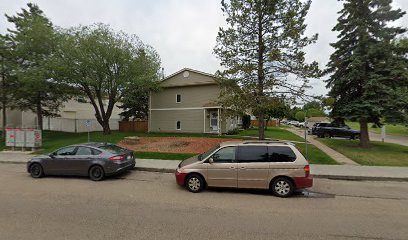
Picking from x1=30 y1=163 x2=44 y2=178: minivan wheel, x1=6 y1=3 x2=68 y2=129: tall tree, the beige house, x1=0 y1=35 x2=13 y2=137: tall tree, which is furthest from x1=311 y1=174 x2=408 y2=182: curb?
x1=0 y1=35 x2=13 y2=137: tall tree

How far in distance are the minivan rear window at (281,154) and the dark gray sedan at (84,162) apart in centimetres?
577

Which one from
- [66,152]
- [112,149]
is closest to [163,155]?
[112,149]

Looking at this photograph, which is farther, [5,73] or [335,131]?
[335,131]

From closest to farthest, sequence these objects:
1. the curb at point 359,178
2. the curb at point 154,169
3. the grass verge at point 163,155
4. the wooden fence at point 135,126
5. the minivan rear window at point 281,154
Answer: the minivan rear window at point 281,154, the curb at point 359,178, the curb at point 154,169, the grass verge at point 163,155, the wooden fence at point 135,126

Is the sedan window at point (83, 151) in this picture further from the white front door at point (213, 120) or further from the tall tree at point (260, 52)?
the white front door at point (213, 120)

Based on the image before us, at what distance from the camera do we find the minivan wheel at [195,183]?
6938mm

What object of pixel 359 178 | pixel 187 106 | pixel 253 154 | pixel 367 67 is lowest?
pixel 359 178

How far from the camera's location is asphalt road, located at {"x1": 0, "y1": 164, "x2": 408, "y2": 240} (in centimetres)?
424

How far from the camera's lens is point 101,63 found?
19297mm

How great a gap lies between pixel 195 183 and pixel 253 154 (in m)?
2.05

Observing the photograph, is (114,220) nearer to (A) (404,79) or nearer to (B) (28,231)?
(B) (28,231)

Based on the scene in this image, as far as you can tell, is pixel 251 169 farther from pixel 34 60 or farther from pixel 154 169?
pixel 34 60

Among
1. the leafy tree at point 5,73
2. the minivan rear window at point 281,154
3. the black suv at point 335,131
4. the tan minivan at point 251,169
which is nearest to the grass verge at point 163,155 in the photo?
the tan minivan at point 251,169

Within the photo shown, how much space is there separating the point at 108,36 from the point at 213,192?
18385 millimetres
